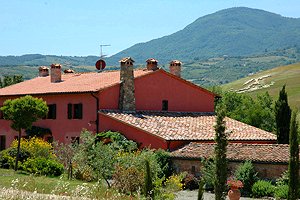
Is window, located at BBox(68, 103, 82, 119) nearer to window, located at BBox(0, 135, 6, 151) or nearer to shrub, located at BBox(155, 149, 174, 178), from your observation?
window, located at BBox(0, 135, 6, 151)

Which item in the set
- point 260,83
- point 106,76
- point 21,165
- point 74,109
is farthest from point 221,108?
point 260,83

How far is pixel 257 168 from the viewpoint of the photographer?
27719mm

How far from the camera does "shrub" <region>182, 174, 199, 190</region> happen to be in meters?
29.5

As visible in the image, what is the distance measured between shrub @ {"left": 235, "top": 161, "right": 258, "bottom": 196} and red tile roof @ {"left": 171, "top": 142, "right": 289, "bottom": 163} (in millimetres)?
515

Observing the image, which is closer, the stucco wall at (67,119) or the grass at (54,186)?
the grass at (54,186)

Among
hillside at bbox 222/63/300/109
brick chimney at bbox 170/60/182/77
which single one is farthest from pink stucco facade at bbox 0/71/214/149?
hillside at bbox 222/63/300/109

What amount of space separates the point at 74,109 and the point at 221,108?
23038mm

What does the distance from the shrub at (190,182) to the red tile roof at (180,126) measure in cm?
381

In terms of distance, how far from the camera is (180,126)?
36.6 m

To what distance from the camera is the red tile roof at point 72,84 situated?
39.0 m

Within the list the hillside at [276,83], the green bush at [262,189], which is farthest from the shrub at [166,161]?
the hillside at [276,83]

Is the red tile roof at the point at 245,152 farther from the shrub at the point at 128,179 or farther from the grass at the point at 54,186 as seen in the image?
the grass at the point at 54,186

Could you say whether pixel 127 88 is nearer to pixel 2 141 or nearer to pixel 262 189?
pixel 2 141

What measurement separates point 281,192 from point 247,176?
243cm
